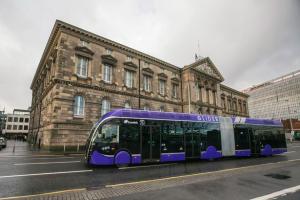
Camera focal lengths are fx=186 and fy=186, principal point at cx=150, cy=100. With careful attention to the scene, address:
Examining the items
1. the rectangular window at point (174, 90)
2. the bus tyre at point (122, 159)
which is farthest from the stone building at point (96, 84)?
the bus tyre at point (122, 159)

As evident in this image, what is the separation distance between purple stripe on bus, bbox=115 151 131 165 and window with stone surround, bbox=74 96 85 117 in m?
11.8

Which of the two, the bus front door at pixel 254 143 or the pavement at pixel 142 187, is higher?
the bus front door at pixel 254 143

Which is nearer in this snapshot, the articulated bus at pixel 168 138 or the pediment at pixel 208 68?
the articulated bus at pixel 168 138

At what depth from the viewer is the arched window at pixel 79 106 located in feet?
66.4

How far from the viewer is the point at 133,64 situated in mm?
26047

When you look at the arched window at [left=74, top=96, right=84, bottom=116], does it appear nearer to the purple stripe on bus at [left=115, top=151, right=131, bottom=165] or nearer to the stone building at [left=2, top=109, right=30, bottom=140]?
the purple stripe on bus at [left=115, top=151, right=131, bottom=165]

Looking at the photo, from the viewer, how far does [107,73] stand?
2364 cm

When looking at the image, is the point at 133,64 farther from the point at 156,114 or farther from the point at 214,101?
the point at 214,101

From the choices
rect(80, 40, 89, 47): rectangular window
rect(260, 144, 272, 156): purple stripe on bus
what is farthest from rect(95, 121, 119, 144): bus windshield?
rect(80, 40, 89, 47): rectangular window

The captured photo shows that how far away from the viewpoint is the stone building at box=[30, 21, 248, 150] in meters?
19.5

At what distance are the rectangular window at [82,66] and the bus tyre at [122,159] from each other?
14.1 meters

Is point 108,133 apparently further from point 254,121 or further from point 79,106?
point 254,121

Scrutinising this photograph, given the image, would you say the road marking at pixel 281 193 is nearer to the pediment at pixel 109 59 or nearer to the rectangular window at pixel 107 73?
the rectangular window at pixel 107 73

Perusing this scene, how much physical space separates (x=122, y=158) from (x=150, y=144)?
1.88 meters
